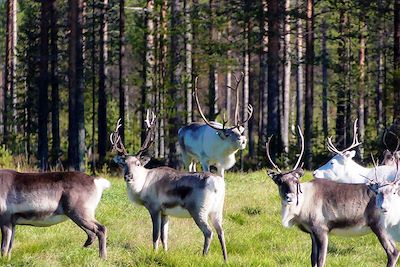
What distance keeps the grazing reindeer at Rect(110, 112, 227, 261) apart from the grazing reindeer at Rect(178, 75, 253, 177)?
379 centimetres

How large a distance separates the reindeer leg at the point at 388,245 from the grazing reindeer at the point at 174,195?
1.81 meters

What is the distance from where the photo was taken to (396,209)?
9656 millimetres

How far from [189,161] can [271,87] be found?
258 inches

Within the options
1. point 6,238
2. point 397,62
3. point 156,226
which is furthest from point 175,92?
point 6,238

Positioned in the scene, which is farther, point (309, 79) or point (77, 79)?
point (309, 79)

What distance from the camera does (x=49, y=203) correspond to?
385 inches

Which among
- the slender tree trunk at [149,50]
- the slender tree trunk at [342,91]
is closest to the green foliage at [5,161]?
the slender tree trunk at [149,50]

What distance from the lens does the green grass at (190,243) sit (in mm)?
9320

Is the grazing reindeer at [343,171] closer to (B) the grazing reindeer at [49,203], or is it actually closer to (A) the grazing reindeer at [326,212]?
(A) the grazing reindeer at [326,212]

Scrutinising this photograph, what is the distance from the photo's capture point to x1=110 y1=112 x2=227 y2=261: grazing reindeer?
10102 mm

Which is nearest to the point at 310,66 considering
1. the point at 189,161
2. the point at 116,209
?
the point at 189,161

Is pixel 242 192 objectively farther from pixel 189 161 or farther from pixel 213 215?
pixel 213 215

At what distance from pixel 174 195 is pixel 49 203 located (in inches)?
60.4

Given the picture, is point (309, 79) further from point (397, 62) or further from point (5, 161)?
point (5, 161)
